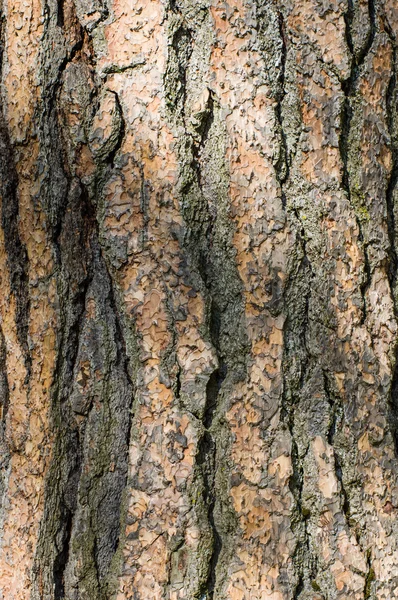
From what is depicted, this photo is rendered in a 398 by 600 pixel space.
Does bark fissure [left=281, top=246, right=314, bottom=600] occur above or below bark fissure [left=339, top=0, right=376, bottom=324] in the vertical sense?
below

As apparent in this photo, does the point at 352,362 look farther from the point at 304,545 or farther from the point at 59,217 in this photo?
the point at 59,217


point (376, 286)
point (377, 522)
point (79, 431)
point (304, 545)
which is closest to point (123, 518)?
point (79, 431)

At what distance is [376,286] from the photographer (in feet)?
2.99

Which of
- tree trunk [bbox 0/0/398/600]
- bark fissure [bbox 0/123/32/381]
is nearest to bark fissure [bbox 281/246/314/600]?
tree trunk [bbox 0/0/398/600]

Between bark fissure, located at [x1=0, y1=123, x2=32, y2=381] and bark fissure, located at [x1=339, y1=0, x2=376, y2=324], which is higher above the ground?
bark fissure, located at [x1=339, y1=0, x2=376, y2=324]

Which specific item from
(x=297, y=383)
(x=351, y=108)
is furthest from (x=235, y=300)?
(x=351, y=108)

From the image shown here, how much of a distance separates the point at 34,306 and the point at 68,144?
0.26 metres

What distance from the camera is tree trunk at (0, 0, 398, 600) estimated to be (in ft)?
2.91

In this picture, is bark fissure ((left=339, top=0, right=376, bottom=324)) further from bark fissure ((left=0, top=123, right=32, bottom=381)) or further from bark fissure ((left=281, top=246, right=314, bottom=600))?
bark fissure ((left=0, top=123, right=32, bottom=381))

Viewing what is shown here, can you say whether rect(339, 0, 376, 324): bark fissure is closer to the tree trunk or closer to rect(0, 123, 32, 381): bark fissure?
the tree trunk

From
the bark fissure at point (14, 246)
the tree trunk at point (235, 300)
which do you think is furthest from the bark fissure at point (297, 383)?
the bark fissure at point (14, 246)

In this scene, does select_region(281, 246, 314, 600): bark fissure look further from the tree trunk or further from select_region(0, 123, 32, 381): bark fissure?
select_region(0, 123, 32, 381): bark fissure

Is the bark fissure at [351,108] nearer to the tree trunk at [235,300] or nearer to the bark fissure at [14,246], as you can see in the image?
the tree trunk at [235,300]

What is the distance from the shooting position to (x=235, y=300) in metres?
0.90
